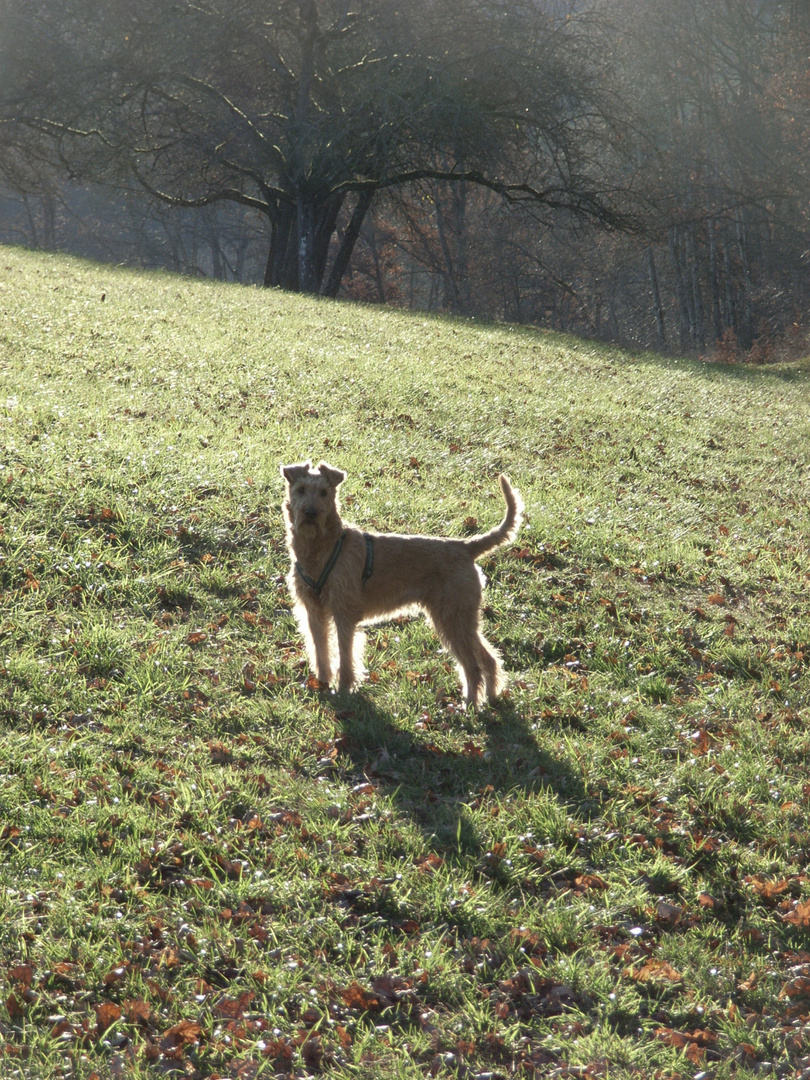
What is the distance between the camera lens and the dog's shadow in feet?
15.8

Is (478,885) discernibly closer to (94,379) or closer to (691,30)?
(94,379)

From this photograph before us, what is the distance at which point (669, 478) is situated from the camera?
1238 cm

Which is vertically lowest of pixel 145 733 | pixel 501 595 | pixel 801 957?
pixel 801 957

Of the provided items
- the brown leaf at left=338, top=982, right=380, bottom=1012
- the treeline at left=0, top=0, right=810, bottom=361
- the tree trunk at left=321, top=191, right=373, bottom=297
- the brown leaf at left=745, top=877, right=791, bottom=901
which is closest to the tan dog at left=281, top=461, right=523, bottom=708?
the brown leaf at left=745, top=877, right=791, bottom=901

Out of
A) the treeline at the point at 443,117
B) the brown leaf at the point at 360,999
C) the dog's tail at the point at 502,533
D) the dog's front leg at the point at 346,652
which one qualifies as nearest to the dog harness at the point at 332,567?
the dog's front leg at the point at 346,652

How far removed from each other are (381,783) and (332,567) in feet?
4.52

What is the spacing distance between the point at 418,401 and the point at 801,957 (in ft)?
35.3

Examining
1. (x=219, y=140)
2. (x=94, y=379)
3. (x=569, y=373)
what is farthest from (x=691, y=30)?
(x=94, y=379)

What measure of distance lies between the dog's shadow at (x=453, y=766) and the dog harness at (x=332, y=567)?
2.51 feet

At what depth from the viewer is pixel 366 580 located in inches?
231

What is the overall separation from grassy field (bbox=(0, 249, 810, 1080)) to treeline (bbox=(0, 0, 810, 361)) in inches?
652

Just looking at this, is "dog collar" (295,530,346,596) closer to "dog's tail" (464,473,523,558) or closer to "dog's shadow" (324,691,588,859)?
"dog's shadow" (324,691,588,859)

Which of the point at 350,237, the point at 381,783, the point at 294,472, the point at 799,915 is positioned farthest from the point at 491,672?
the point at 350,237

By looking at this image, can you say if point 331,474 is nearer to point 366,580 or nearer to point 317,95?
point 366,580
